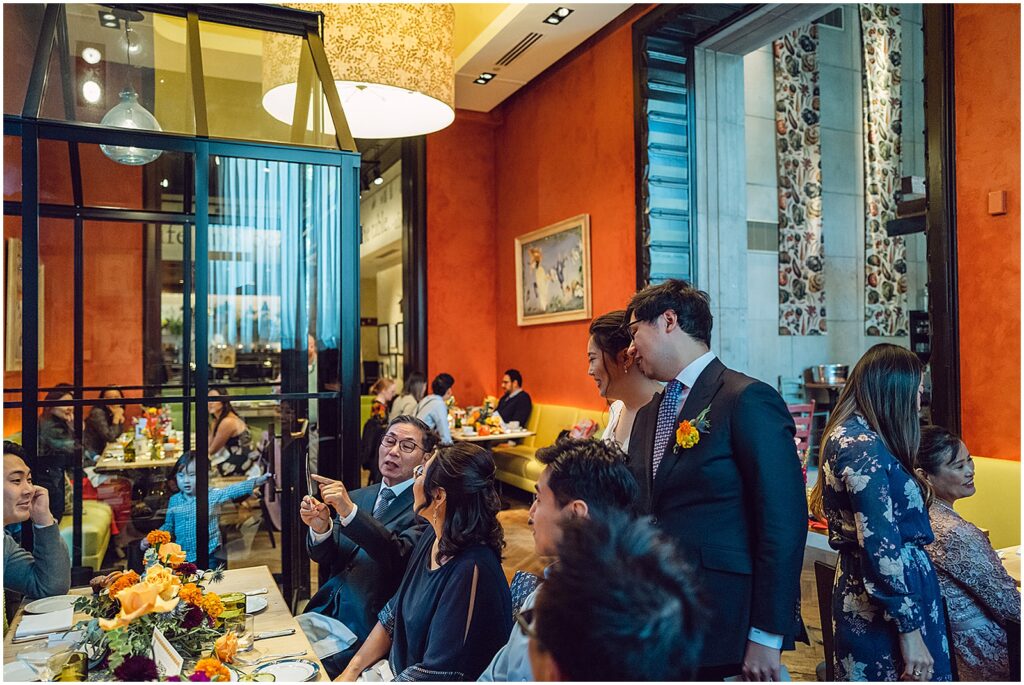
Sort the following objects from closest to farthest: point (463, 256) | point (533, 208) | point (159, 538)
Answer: point (159, 538)
point (533, 208)
point (463, 256)

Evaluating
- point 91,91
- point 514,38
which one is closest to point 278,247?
point 91,91

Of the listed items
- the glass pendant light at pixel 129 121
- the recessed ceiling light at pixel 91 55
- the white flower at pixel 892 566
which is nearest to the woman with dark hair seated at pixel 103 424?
the glass pendant light at pixel 129 121

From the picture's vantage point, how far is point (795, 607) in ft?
6.24

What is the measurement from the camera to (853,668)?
2.14 m

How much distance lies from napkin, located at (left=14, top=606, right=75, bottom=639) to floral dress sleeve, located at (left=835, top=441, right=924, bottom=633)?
247 cm

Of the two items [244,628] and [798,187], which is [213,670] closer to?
[244,628]

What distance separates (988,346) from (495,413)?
4.86 m

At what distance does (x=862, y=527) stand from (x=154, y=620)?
2.00 meters

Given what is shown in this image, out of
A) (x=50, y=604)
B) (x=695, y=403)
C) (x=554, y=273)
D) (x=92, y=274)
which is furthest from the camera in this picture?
(x=554, y=273)

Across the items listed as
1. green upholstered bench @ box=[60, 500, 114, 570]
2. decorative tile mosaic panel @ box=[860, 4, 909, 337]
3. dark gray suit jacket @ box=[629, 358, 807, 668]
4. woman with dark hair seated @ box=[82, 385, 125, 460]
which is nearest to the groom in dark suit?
dark gray suit jacket @ box=[629, 358, 807, 668]

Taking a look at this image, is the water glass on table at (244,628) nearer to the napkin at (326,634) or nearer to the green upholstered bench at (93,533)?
the napkin at (326,634)

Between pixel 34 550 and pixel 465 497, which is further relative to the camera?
pixel 34 550

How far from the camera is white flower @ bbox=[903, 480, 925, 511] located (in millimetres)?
2062

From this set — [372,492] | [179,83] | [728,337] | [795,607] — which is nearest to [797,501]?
[795,607]
